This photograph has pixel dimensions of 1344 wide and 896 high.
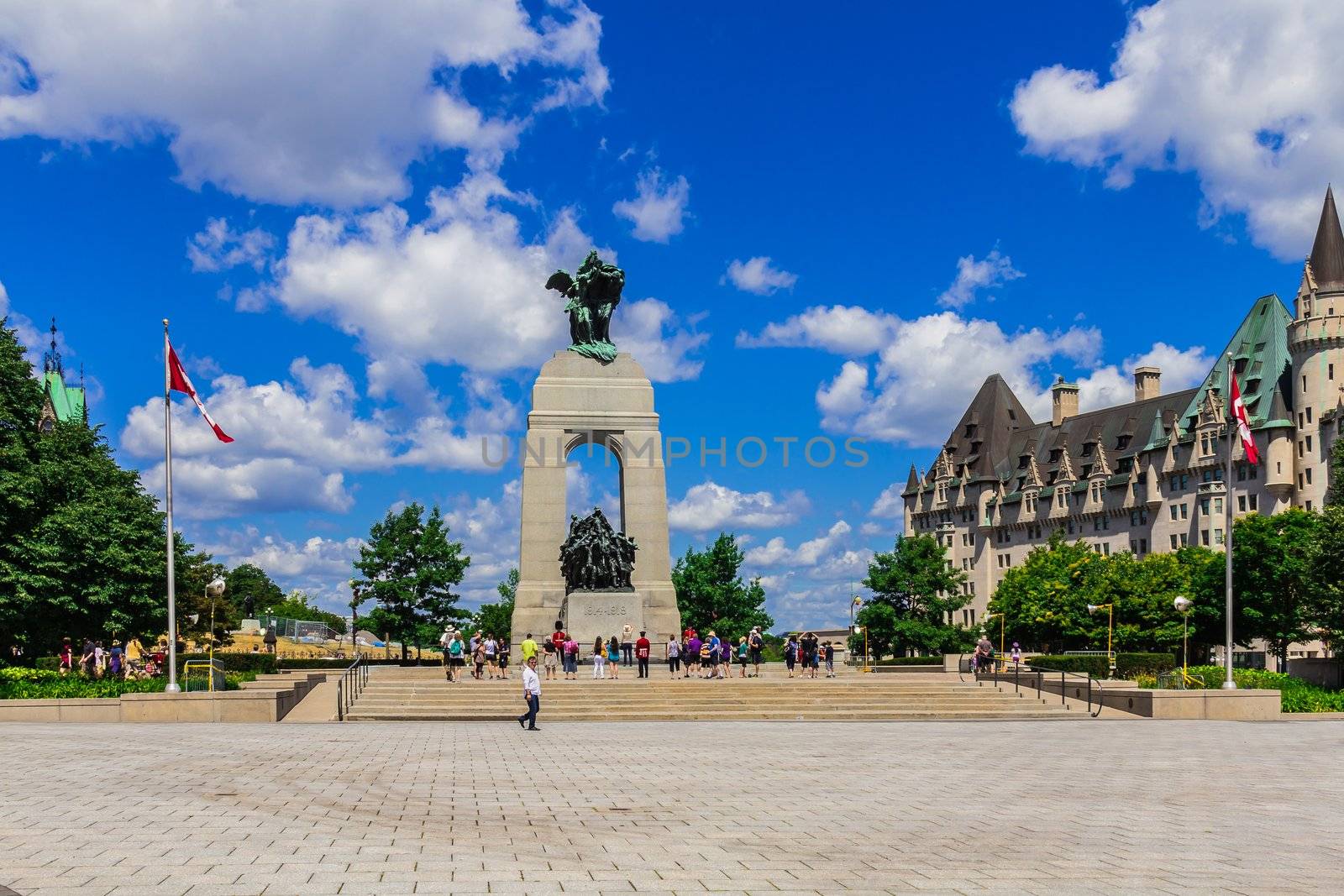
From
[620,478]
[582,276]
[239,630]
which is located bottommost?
[239,630]

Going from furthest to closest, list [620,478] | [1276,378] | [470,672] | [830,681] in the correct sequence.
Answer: [1276,378], [620,478], [470,672], [830,681]

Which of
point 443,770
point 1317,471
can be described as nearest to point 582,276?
point 443,770

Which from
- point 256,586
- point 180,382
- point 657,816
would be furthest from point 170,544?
point 256,586

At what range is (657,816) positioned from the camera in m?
14.9

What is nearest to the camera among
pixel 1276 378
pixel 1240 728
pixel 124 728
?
pixel 124 728

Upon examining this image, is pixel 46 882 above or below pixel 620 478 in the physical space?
Result: below

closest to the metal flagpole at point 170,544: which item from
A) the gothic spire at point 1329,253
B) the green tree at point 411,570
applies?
the green tree at point 411,570

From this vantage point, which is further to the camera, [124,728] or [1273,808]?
[124,728]

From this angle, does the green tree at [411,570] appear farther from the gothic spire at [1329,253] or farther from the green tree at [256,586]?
the green tree at [256,586]

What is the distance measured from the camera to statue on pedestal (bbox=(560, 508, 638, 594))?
49.3 m

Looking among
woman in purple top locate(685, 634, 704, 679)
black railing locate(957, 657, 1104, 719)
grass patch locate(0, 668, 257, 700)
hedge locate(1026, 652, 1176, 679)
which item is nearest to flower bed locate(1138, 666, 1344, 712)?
black railing locate(957, 657, 1104, 719)

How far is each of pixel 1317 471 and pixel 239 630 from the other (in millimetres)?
86441

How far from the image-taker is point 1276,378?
103625mm

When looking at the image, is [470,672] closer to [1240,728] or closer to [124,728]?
[124,728]
